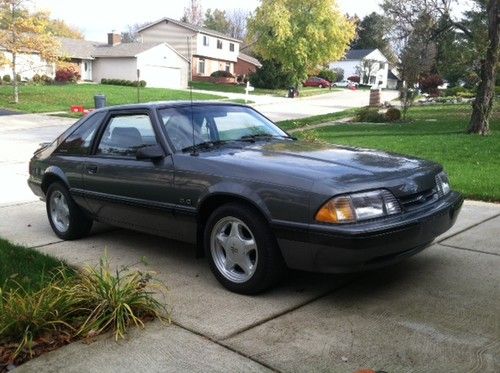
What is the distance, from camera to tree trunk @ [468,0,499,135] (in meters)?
15.7

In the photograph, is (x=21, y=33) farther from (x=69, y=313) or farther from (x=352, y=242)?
(x=352, y=242)

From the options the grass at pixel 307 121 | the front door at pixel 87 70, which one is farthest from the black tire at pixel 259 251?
the front door at pixel 87 70

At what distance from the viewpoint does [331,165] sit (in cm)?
421

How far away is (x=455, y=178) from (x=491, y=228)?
3052 mm

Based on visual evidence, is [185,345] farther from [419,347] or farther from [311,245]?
[419,347]

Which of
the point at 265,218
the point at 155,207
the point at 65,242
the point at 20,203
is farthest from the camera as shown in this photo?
the point at 20,203

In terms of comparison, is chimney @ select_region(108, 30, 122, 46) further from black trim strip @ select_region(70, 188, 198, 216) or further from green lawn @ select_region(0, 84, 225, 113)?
black trim strip @ select_region(70, 188, 198, 216)

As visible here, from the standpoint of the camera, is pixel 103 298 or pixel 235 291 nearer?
pixel 103 298

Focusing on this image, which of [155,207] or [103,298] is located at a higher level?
[155,207]

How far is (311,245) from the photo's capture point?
3818mm

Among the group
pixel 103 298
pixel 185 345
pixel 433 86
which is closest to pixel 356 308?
pixel 185 345

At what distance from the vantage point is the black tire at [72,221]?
231 inches

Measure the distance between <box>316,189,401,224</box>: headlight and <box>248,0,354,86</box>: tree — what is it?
44070 mm

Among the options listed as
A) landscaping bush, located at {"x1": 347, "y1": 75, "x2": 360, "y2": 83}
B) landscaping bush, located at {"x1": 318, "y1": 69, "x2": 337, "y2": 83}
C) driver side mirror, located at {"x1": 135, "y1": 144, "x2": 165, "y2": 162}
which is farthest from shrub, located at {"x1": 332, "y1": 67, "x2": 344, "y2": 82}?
driver side mirror, located at {"x1": 135, "y1": 144, "x2": 165, "y2": 162}
